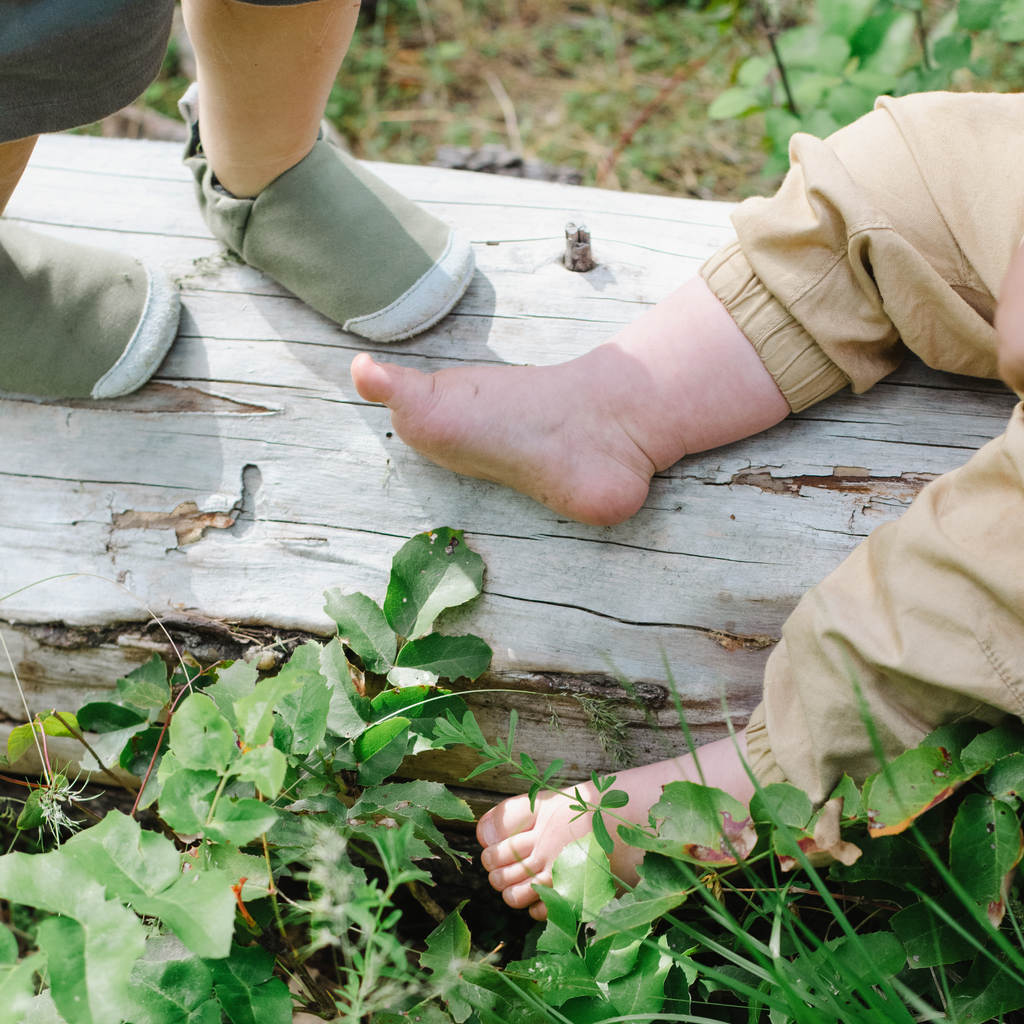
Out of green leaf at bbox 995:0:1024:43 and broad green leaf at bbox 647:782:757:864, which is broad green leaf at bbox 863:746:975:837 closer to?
broad green leaf at bbox 647:782:757:864

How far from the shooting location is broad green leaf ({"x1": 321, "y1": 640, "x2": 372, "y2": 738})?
966mm

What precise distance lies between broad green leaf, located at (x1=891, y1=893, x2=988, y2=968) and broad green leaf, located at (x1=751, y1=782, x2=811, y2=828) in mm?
154

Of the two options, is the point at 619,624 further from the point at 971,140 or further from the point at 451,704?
the point at 971,140

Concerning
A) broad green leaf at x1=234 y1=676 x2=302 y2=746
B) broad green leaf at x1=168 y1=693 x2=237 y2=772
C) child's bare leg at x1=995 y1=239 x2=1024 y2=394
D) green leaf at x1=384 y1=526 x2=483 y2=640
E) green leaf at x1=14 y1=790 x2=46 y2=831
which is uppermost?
child's bare leg at x1=995 y1=239 x2=1024 y2=394

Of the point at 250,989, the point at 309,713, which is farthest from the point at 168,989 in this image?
the point at 309,713

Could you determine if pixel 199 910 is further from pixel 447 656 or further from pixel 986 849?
pixel 986 849

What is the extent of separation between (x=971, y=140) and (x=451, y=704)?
3.18 ft

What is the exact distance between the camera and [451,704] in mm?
1030

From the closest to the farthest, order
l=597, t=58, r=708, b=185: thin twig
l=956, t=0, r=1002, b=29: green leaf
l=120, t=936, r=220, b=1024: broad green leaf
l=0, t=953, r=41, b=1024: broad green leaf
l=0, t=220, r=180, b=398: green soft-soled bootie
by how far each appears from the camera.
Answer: l=0, t=953, r=41, b=1024: broad green leaf
l=120, t=936, r=220, b=1024: broad green leaf
l=0, t=220, r=180, b=398: green soft-soled bootie
l=956, t=0, r=1002, b=29: green leaf
l=597, t=58, r=708, b=185: thin twig

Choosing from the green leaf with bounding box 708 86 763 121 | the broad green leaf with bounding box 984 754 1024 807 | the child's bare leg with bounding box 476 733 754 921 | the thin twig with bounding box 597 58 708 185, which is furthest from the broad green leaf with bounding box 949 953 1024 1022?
the thin twig with bounding box 597 58 708 185

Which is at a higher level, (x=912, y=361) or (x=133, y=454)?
(x=912, y=361)

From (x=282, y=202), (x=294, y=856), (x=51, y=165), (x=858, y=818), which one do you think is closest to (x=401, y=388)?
(x=282, y=202)

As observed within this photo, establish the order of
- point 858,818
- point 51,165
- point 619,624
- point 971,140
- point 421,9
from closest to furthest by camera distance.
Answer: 1. point 858,818
2. point 971,140
3. point 619,624
4. point 51,165
5. point 421,9

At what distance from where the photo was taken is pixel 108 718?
43.5 inches
